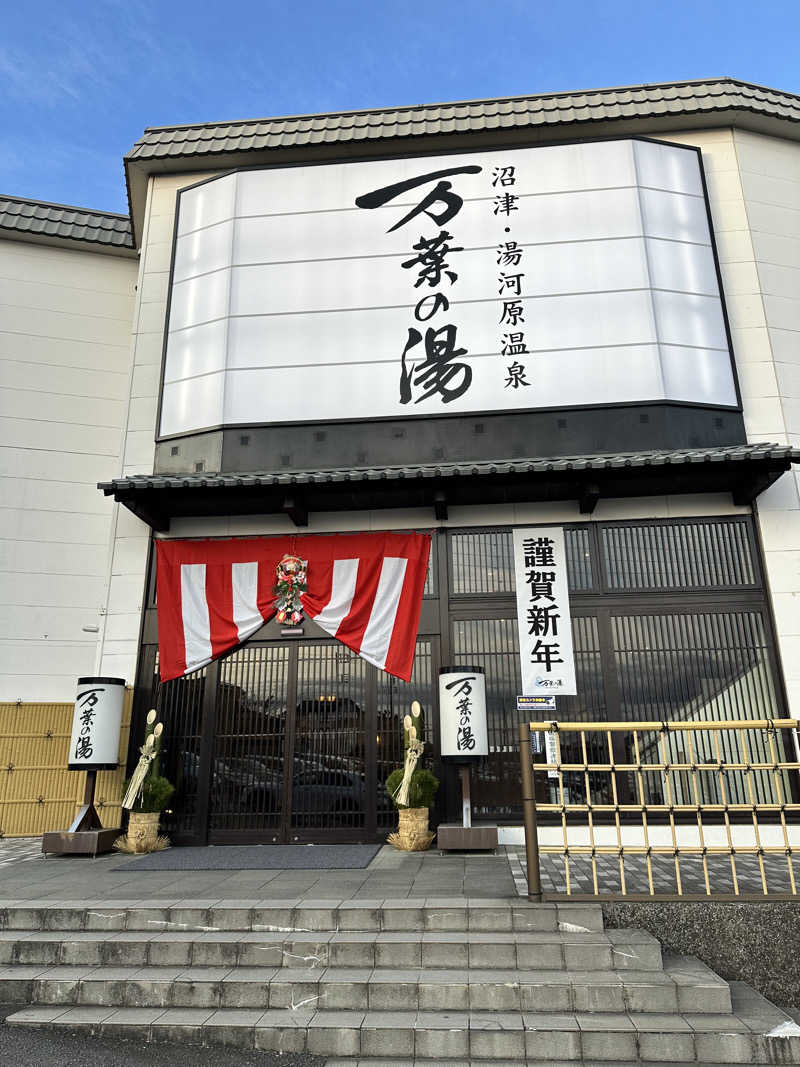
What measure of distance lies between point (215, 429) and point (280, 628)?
2.78m

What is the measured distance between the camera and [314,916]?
498 centimetres

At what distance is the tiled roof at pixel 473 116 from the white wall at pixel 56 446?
2.46 metres

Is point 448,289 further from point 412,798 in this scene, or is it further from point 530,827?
point 530,827

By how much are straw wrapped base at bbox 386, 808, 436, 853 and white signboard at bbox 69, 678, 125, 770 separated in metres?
3.29

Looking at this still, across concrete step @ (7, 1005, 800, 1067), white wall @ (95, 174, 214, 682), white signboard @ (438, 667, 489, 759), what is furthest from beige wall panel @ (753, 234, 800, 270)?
concrete step @ (7, 1005, 800, 1067)

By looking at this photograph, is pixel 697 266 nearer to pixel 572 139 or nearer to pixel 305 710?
pixel 572 139

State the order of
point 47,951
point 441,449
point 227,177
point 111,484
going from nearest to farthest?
point 47,951 < point 111,484 < point 441,449 < point 227,177

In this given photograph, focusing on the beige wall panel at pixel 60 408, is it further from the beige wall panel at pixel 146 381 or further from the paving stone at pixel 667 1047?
Result: the paving stone at pixel 667 1047

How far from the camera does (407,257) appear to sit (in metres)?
9.80


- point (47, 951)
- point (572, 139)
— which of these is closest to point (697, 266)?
point (572, 139)

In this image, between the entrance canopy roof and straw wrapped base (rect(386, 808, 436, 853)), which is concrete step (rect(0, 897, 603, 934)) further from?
the entrance canopy roof

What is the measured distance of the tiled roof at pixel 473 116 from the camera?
9.95m

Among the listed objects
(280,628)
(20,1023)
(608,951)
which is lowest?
(20,1023)

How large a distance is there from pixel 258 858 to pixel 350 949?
9.63 feet
